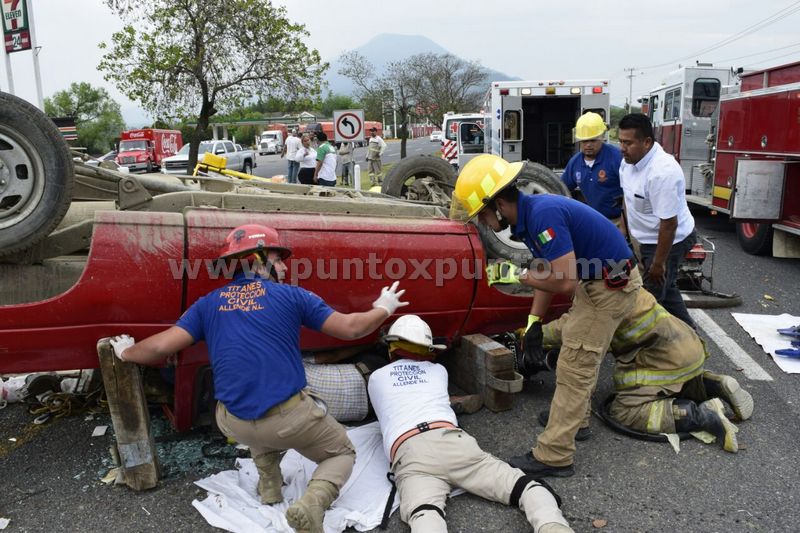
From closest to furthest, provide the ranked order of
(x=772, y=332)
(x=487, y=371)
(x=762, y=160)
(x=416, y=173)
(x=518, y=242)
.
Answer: (x=487, y=371) → (x=518, y=242) → (x=772, y=332) → (x=416, y=173) → (x=762, y=160)

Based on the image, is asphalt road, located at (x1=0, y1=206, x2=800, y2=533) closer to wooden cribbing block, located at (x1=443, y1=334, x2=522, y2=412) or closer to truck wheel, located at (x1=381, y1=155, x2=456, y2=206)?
wooden cribbing block, located at (x1=443, y1=334, x2=522, y2=412)

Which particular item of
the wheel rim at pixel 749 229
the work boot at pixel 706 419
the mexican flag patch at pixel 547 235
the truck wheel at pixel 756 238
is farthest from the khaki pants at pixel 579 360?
the wheel rim at pixel 749 229

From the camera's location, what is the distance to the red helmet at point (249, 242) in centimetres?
265

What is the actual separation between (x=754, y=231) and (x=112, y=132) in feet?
176

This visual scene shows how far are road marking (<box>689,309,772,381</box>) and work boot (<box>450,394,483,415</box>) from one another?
1877 millimetres

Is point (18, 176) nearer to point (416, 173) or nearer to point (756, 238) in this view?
point (416, 173)

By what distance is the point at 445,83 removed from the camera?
34.2 metres

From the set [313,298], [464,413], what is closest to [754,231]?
[464,413]

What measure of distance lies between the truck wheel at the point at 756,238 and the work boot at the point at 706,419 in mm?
4897

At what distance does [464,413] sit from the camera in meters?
3.64

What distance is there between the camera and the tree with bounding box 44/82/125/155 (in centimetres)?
5072

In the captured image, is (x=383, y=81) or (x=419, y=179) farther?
(x=383, y=81)

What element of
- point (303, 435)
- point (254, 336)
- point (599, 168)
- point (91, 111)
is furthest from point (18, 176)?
point (91, 111)

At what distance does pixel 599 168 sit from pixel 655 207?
98 cm
